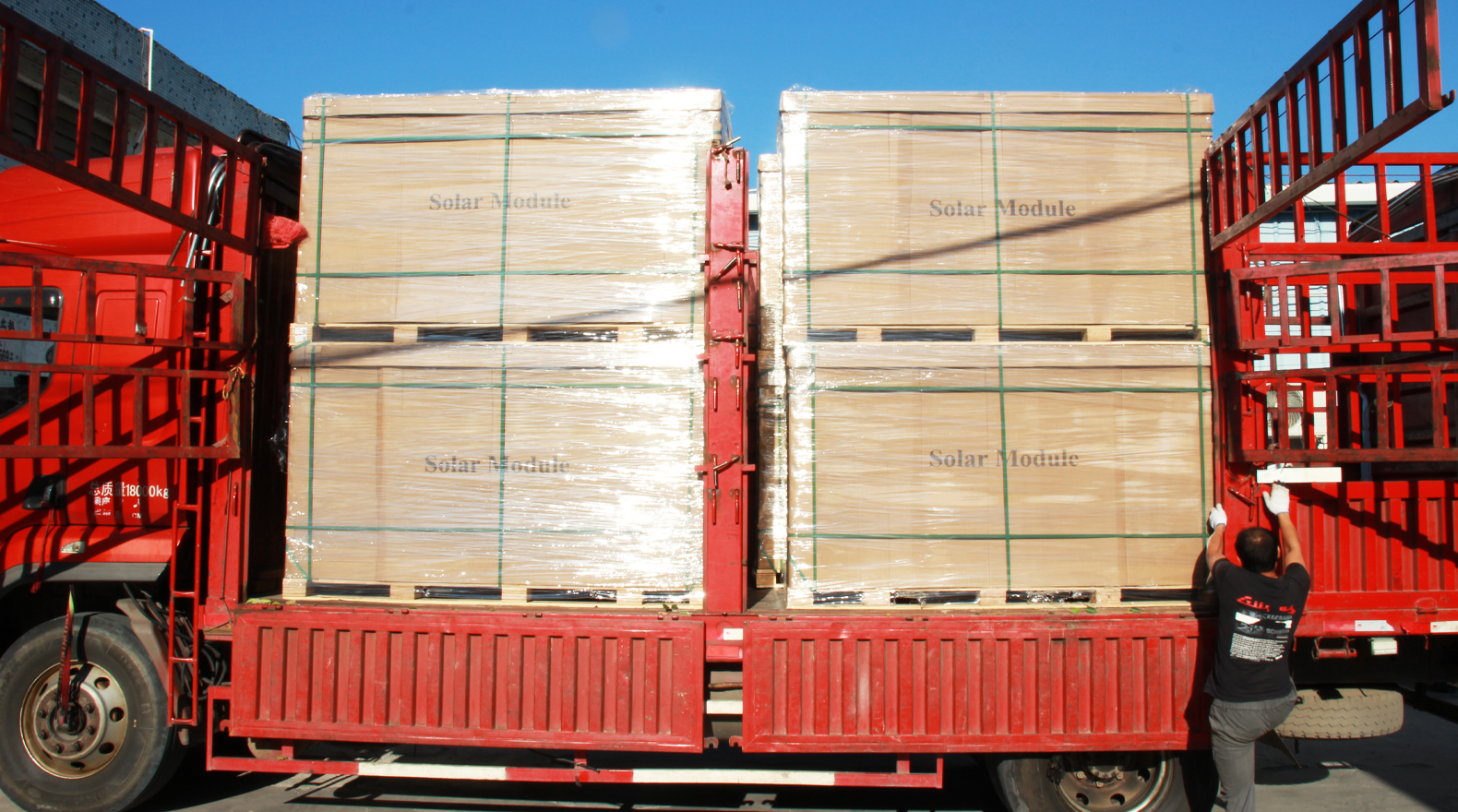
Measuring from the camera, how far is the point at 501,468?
418 centimetres

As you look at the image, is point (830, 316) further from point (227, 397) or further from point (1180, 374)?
point (227, 397)

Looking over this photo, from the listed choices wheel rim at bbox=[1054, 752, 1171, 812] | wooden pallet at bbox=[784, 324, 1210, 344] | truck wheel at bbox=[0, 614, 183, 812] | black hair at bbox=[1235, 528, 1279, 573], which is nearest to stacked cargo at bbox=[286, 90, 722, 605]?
wooden pallet at bbox=[784, 324, 1210, 344]

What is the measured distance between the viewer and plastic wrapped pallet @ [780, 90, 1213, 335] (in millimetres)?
4215

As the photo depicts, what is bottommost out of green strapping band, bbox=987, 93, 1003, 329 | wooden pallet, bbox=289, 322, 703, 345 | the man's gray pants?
the man's gray pants

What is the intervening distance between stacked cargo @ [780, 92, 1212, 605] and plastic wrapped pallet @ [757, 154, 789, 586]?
0.54 meters

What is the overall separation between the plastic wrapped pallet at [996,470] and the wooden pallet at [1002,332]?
106 millimetres

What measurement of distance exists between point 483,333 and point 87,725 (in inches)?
121

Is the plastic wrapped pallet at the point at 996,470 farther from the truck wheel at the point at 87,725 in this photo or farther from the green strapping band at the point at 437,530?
the truck wheel at the point at 87,725

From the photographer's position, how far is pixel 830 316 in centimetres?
422

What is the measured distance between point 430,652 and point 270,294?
2.42 metres

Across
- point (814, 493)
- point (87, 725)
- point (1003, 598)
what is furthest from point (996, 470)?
point (87, 725)

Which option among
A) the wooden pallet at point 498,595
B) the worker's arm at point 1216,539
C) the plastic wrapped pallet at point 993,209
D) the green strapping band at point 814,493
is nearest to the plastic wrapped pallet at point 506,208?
the plastic wrapped pallet at point 993,209

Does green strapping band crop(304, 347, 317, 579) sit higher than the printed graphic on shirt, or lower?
higher

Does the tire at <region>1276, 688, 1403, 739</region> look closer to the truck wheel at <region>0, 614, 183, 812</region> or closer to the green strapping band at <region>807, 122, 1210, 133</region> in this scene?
the green strapping band at <region>807, 122, 1210, 133</region>
